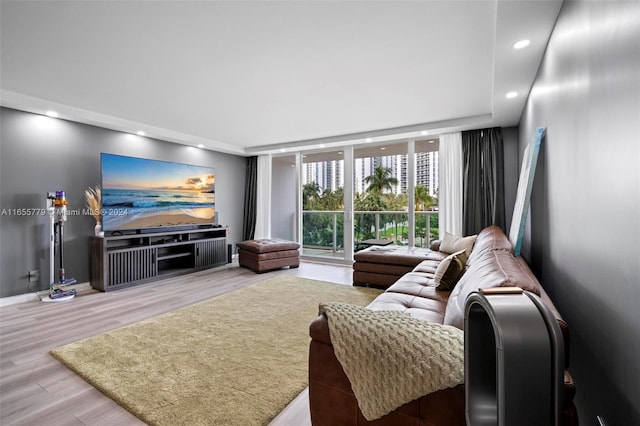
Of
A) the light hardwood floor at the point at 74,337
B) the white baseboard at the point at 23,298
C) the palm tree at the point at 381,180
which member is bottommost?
the light hardwood floor at the point at 74,337

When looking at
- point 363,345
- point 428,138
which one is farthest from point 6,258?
point 428,138

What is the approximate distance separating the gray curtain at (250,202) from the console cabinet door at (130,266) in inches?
98.6

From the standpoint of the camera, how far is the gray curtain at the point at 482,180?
4.57m

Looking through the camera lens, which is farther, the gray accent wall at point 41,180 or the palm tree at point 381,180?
the palm tree at point 381,180

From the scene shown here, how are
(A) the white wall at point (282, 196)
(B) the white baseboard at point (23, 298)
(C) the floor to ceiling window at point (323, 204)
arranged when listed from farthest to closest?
(A) the white wall at point (282, 196) < (C) the floor to ceiling window at point (323, 204) < (B) the white baseboard at point (23, 298)

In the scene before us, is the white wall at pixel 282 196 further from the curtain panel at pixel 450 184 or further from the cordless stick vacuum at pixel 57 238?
the cordless stick vacuum at pixel 57 238

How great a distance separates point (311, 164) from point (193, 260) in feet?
10.2

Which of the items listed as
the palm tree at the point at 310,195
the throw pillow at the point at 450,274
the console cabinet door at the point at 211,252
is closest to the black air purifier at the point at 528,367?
the throw pillow at the point at 450,274

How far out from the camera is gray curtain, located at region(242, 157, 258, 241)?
6.93 m

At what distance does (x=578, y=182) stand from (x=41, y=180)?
5490 mm

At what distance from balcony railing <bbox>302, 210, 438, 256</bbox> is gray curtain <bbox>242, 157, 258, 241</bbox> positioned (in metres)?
1.23

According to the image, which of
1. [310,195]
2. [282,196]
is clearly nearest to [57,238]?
[282,196]

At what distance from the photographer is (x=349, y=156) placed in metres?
5.99

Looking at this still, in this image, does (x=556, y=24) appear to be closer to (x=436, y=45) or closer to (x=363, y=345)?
(x=436, y=45)
